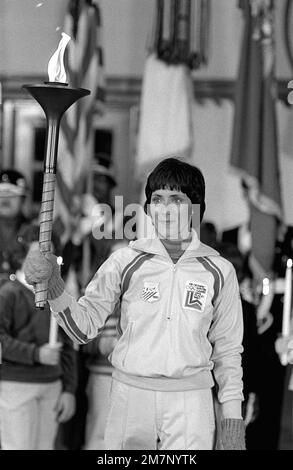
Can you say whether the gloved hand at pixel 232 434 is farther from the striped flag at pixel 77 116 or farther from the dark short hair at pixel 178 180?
the striped flag at pixel 77 116

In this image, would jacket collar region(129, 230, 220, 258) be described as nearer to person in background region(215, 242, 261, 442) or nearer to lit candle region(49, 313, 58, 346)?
lit candle region(49, 313, 58, 346)

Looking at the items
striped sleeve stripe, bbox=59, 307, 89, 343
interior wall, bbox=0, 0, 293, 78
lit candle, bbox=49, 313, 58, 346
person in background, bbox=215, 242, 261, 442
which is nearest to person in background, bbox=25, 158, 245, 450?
striped sleeve stripe, bbox=59, 307, 89, 343

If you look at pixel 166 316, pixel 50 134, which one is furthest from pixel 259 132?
pixel 50 134

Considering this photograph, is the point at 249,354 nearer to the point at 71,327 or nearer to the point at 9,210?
the point at 9,210

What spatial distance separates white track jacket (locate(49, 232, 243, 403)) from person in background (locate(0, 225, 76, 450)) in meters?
1.20

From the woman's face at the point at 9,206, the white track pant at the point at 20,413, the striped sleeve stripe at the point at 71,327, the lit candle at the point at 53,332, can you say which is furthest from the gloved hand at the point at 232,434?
the woman's face at the point at 9,206

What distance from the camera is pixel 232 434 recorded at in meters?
2.76

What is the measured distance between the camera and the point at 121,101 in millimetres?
7410

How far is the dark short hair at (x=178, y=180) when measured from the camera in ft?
9.29

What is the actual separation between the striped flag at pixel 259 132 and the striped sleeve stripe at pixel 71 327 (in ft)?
8.46
